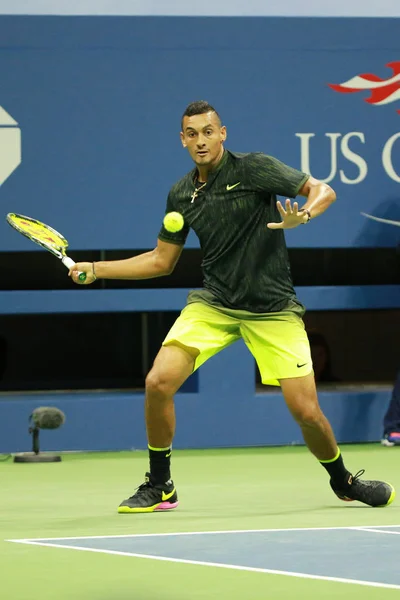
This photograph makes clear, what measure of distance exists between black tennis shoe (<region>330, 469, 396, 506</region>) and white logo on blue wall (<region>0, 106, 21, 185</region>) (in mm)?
3981

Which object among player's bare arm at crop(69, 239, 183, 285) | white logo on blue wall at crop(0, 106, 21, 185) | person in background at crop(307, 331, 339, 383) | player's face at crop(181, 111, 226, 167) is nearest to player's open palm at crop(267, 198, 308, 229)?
player's face at crop(181, 111, 226, 167)

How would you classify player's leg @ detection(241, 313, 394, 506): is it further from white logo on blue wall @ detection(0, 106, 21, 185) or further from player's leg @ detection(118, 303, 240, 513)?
white logo on blue wall @ detection(0, 106, 21, 185)

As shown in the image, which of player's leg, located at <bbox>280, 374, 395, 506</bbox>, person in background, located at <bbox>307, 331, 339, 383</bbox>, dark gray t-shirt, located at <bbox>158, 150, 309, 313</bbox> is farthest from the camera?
person in background, located at <bbox>307, 331, 339, 383</bbox>

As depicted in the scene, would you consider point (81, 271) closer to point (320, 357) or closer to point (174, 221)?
point (174, 221)

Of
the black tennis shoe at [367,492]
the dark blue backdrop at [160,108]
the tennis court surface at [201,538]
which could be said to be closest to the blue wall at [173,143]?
the dark blue backdrop at [160,108]

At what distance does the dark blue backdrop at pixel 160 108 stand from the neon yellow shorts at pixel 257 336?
3.17 meters

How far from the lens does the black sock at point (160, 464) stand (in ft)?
21.3

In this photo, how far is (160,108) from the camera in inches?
381

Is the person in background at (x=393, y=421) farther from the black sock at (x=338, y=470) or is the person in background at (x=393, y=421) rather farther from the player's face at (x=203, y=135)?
the player's face at (x=203, y=135)

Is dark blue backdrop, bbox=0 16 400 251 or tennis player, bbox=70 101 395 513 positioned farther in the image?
dark blue backdrop, bbox=0 16 400 251

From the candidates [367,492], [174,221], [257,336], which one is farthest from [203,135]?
[367,492]

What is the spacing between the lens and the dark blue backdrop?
9.54 metres

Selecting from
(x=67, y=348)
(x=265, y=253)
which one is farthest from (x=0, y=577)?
(x=67, y=348)

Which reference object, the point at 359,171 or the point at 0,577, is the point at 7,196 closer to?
the point at 359,171
